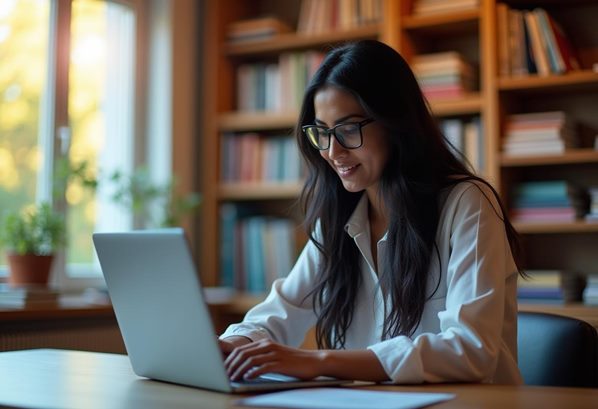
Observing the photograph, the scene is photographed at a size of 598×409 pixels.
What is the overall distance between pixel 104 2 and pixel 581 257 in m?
2.16

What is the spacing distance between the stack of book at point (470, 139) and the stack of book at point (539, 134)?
11 cm

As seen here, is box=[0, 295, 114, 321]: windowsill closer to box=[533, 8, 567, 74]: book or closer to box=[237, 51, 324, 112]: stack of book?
box=[237, 51, 324, 112]: stack of book

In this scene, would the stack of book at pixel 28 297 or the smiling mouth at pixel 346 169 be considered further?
the stack of book at pixel 28 297

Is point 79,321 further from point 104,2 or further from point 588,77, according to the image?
point 588,77

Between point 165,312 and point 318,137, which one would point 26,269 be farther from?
point 165,312

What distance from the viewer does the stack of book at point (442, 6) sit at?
3036mm

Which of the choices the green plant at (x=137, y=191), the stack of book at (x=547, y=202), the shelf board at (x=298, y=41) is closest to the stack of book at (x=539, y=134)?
the stack of book at (x=547, y=202)

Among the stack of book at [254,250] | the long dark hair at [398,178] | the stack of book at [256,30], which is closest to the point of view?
the long dark hair at [398,178]

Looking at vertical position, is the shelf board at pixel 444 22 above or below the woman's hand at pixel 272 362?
above

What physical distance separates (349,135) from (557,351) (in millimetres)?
574

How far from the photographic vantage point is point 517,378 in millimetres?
1498

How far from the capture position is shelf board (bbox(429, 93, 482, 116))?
119 inches

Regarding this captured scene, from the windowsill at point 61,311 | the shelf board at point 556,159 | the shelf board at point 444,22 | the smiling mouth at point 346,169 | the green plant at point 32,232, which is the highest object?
the shelf board at point 444,22

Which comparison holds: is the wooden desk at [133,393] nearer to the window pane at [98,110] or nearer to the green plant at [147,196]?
the green plant at [147,196]
